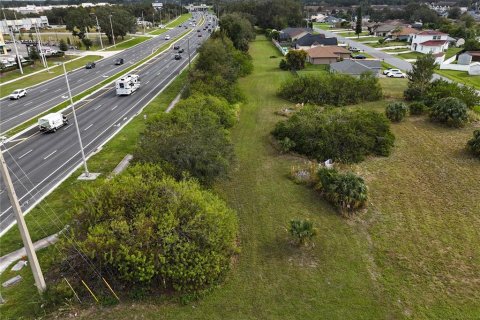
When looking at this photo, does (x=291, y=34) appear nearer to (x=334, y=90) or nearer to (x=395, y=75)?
(x=395, y=75)

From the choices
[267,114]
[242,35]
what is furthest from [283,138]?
[242,35]

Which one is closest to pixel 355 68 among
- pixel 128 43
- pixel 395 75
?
pixel 395 75

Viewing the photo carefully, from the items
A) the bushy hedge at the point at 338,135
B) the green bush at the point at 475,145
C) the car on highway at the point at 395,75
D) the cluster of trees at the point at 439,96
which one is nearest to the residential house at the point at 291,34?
the car on highway at the point at 395,75

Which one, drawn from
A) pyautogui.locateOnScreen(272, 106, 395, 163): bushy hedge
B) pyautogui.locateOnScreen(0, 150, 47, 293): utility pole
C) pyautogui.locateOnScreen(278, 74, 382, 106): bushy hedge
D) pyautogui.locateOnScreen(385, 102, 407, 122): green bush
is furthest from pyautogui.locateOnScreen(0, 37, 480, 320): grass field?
pyautogui.locateOnScreen(278, 74, 382, 106): bushy hedge

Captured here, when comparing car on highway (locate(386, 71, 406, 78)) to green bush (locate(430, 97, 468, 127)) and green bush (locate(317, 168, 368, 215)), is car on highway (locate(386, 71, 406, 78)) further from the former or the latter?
green bush (locate(317, 168, 368, 215))

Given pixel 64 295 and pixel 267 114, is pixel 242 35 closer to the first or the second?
pixel 267 114

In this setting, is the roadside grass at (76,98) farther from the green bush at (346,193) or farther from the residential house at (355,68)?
the residential house at (355,68)
